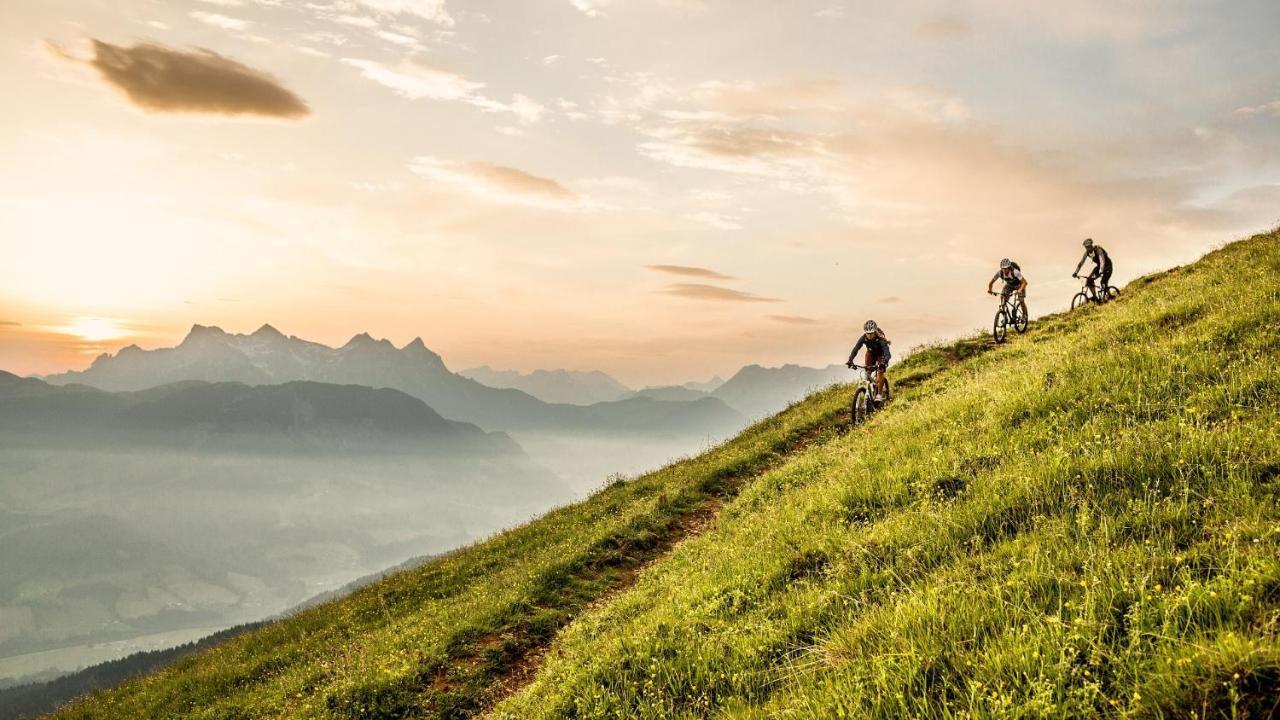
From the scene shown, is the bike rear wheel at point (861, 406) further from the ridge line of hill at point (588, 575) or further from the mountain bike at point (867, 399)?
the ridge line of hill at point (588, 575)

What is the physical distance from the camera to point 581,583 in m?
15.2

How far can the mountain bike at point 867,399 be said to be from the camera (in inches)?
827

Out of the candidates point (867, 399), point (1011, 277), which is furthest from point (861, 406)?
point (1011, 277)

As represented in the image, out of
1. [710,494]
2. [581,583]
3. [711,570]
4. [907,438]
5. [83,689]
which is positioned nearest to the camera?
[711,570]

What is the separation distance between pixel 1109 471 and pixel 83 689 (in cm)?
25551

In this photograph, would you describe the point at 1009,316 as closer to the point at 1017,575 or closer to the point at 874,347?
the point at 874,347

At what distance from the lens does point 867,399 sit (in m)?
21.5

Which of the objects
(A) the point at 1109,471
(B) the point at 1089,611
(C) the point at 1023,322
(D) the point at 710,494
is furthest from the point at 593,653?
(C) the point at 1023,322

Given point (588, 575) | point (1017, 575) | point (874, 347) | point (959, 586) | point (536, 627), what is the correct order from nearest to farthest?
point (1017, 575)
point (959, 586)
point (536, 627)
point (588, 575)
point (874, 347)

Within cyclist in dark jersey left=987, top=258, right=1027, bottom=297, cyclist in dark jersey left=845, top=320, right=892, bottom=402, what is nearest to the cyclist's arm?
cyclist in dark jersey left=845, top=320, right=892, bottom=402

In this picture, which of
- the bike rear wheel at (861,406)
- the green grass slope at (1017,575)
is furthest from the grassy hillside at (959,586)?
the bike rear wheel at (861,406)

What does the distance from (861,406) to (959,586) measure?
17.0 metres

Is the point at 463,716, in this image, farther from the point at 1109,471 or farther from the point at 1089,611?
the point at 1109,471

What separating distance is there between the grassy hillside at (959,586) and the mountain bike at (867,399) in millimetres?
5043
